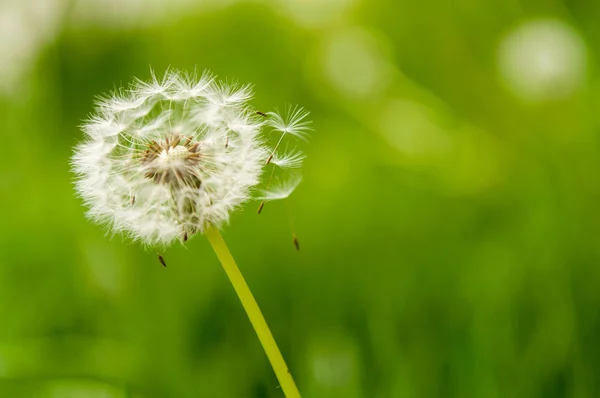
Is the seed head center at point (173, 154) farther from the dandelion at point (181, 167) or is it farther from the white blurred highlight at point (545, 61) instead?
the white blurred highlight at point (545, 61)

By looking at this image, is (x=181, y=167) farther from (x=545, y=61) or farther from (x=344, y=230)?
(x=545, y=61)

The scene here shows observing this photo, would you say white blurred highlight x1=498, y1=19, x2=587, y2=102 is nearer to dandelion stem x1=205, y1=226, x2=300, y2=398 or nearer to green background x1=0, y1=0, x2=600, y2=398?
green background x1=0, y1=0, x2=600, y2=398

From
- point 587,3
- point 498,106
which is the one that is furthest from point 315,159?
point 587,3

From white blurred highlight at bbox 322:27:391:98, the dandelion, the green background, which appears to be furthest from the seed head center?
white blurred highlight at bbox 322:27:391:98

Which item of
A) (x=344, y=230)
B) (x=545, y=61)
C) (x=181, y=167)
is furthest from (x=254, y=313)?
(x=545, y=61)

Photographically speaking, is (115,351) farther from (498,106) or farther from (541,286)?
(498,106)

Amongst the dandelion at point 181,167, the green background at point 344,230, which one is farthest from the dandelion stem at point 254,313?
the green background at point 344,230
